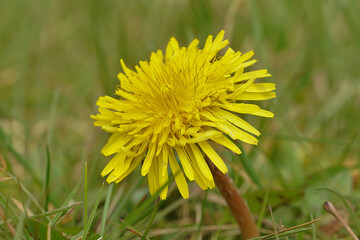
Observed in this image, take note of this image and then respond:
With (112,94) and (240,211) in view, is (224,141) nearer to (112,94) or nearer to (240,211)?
(240,211)

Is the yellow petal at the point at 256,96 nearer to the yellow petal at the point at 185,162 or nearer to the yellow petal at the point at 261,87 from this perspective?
the yellow petal at the point at 261,87

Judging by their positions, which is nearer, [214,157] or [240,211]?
[214,157]

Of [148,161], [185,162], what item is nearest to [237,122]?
[185,162]

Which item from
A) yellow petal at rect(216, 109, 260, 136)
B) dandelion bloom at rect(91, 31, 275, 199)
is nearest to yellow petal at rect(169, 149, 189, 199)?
dandelion bloom at rect(91, 31, 275, 199)

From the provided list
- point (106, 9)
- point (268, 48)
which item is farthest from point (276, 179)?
point (106, 9)

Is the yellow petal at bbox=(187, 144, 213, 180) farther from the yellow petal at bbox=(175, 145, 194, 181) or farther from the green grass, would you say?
the green grass

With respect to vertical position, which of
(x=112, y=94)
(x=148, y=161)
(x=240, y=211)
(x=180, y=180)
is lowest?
(x=240, y=211)
